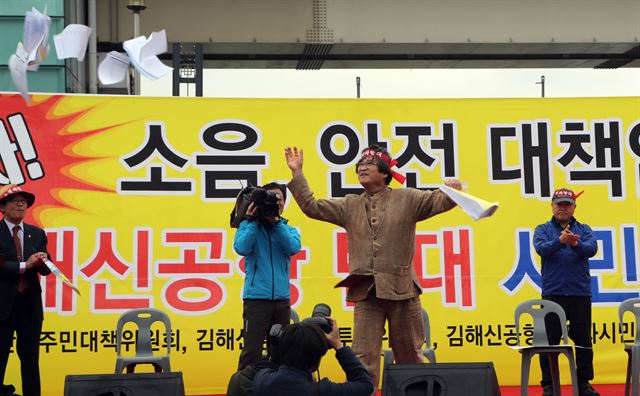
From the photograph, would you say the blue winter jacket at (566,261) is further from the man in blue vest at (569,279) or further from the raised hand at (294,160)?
the raised hand at (294,160)

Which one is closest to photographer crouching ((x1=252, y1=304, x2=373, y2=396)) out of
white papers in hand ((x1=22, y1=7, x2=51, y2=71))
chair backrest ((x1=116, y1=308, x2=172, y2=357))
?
white papers in hand ((x1=22, y1=7, x2=51, y2=71))

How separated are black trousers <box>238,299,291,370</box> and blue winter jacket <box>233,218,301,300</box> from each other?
4 cm

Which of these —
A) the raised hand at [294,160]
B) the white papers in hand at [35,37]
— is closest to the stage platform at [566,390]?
the raised hand at [294,160]

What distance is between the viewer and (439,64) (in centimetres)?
925

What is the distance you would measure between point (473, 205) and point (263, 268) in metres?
1.42

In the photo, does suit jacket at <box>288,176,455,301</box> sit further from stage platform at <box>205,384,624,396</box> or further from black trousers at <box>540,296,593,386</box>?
stage platform at <box>205,384,624,396</box>

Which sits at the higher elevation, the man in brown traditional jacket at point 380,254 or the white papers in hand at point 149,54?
the white papers in hand at point 149,54

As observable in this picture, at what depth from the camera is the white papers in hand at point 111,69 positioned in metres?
4.75

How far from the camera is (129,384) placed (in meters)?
3.85

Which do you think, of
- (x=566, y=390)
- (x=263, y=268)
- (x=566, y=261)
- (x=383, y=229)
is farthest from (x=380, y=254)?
(x=566, y=390)

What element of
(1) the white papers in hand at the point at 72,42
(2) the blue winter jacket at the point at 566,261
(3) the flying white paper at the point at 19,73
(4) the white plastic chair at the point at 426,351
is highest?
(1) the white papers in hand at the point at 72,42

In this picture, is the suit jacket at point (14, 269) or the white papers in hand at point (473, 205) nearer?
the white papers in hand at point (473, 205)

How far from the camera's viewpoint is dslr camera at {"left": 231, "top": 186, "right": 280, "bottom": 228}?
16.7 ft

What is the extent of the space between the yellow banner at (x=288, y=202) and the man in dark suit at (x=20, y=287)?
0.81 metres
